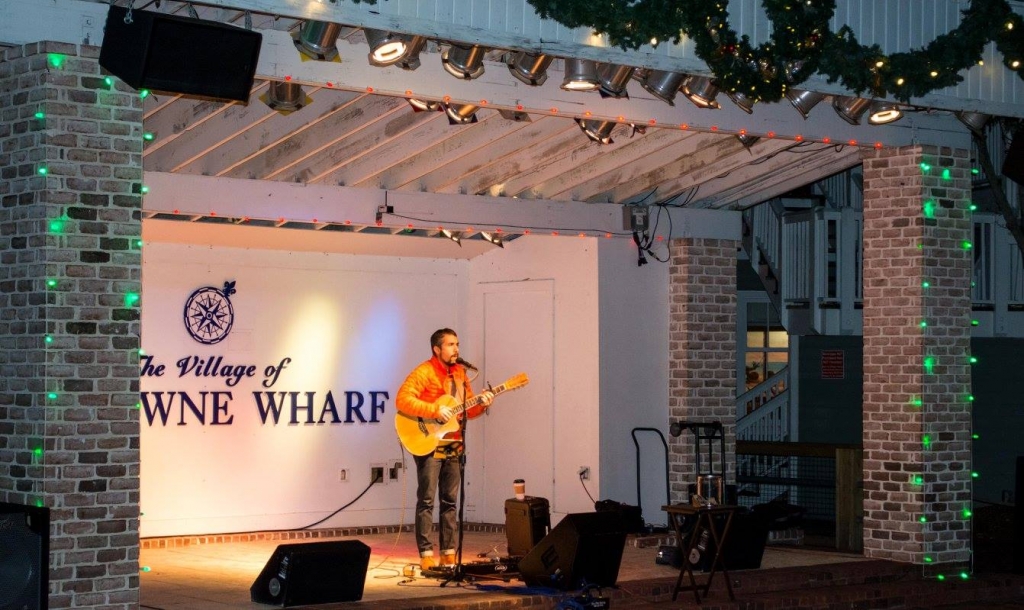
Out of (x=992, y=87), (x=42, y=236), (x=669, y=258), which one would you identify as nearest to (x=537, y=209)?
(x=669, y=258)

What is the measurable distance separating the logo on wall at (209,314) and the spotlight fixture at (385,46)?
4.63 meters

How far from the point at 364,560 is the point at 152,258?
4.27 metres

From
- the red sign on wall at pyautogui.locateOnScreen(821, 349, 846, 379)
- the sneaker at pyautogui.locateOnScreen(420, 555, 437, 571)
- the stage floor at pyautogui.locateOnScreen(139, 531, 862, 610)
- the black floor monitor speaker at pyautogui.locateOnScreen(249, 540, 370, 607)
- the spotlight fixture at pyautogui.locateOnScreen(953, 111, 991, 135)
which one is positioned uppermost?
the spotlight fixture at pyautogui.locateOnScreen(953, 111, 991, 135)

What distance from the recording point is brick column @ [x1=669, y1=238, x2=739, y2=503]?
41.6ft

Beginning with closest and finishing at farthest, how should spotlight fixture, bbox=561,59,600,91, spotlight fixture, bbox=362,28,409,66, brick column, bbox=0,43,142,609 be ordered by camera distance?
brick column, bbox=0,43,142,609 < spotlight fixture, bbox=362,28,409,66 < spotlight fixture, bbox=561,59,600,91

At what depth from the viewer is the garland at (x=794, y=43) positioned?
8.69 m

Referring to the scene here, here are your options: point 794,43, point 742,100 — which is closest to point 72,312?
point 742,100

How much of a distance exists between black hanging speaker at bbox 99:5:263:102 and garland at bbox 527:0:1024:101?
6.52ft

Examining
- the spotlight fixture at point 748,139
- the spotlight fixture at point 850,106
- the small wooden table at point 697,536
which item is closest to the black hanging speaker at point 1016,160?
the spotlight fixture at point 850,106

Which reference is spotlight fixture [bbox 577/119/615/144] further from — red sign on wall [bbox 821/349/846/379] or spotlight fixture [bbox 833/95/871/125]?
red sign on wall [bbox 821/349/846/379]

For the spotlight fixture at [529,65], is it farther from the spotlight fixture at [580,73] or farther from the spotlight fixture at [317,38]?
the spotlight fixture at [317,38]

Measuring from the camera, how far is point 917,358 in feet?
35.4

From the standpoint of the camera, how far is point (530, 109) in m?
9.15

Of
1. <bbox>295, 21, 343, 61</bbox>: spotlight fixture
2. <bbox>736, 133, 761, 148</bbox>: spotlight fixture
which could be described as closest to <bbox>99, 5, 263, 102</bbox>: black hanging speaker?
<bbox>295, 21, 343, 61</bbox>: spotlight fixture
